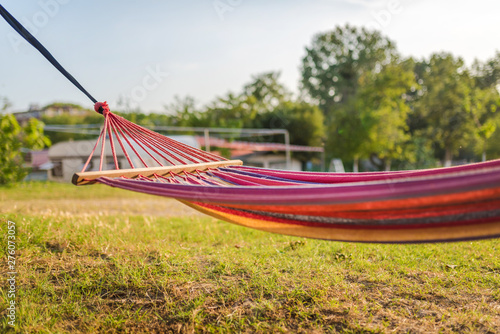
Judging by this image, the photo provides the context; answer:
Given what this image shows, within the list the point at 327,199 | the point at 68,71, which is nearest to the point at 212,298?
the point at 327,199

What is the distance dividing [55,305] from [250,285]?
891 mm

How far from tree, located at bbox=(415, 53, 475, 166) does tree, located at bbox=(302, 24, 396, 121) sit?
16.0ft

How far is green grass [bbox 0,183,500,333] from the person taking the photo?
4.73ft

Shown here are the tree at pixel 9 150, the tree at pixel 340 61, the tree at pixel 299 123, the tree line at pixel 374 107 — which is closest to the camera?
the tree at pixel 9 150

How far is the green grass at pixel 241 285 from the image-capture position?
1.44 meters

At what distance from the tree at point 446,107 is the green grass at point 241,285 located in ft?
38.2

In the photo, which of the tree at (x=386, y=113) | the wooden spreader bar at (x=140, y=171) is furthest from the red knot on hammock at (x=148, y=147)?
the tree at (x=386, y=113)

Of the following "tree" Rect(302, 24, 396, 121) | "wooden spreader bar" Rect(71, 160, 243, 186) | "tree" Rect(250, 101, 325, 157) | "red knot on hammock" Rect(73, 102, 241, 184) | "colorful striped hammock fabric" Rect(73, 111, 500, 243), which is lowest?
"colorful striped hammock fabric" Rect(73, 111, 500, 243)

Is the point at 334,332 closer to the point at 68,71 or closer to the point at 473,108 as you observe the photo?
the point at 68,71

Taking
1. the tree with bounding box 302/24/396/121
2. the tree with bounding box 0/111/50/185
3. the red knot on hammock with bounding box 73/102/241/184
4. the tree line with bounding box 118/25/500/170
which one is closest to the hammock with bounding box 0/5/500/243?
the red knot on hammock with bounding box 73/102/241/184

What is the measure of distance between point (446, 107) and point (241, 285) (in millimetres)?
13989

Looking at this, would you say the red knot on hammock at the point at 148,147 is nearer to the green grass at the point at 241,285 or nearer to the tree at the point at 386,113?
the green grass at the point at 241,285

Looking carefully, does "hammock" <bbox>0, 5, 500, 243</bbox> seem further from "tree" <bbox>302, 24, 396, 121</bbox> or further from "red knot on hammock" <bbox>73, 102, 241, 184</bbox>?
→ "tree" <bbox>302, 24, 396, 121</bbox>

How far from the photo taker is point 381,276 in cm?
190
